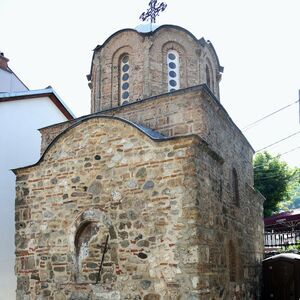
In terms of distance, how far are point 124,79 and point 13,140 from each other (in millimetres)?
3512

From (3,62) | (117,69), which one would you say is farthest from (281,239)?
(3,62)

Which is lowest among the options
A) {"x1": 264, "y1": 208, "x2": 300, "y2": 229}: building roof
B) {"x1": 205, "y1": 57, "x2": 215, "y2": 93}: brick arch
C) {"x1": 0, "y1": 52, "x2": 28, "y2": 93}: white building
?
{"x1": 264, "y1": 208, "x2": 300, "y2": 229}: building roof

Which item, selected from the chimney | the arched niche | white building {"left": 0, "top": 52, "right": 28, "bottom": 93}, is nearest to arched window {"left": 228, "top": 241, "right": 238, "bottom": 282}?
the arched niche

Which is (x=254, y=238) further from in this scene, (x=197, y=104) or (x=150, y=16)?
(x=150, y=16)

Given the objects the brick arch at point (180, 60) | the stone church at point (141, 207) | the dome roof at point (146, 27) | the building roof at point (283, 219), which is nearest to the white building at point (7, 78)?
the stone church at point (141, 207)

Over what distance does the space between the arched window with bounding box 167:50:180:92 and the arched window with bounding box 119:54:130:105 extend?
1082mm

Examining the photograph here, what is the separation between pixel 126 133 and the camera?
7863 millimetres

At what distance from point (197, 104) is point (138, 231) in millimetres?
2726

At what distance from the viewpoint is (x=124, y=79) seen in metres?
10.7

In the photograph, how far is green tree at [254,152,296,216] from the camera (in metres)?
22.3

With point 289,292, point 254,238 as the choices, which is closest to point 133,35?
point 254,238

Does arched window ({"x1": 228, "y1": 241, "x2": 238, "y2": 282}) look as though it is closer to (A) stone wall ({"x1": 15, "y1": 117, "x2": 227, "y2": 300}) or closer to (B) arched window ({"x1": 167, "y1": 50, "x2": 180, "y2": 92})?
(A) stone wall ({"x1": 15, "y1": 117, "x2": 227, "y2": 300})

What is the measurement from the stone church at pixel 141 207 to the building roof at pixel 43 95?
189cm

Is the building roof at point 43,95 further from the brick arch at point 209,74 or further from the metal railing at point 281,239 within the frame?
the metal railing at point 281,239
